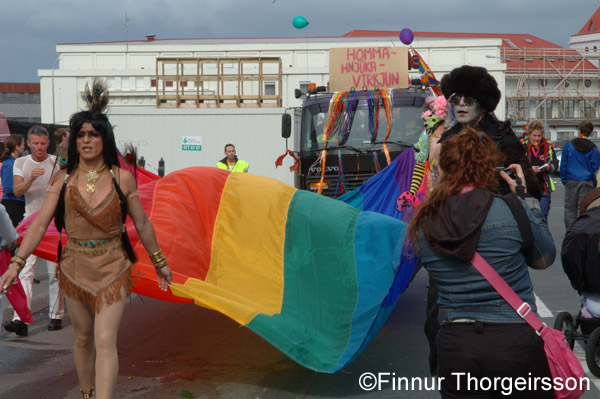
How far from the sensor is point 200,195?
7266 millimetres

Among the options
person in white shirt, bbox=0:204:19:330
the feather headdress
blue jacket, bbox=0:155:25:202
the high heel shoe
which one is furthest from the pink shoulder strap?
blue jacket, bbox=0:155:25:202

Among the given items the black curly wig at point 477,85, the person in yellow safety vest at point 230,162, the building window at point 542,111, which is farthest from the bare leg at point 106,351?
the building window at point 542,111

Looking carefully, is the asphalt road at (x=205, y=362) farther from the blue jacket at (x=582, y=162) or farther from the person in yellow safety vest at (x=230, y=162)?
the person in yellow safety vest at (x=230, y=162)

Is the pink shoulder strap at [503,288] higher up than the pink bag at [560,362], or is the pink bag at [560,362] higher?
the pink shoulder strap at [503,288]

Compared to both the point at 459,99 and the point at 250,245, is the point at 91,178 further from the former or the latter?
the point at 459,99

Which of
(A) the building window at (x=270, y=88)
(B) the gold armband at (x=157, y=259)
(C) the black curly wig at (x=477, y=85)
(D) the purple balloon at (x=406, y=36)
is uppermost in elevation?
(A) the building window at (x=270, y=88)

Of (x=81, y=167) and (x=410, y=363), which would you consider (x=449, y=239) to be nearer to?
(x=81, y=167)

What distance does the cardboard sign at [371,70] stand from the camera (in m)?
14.1

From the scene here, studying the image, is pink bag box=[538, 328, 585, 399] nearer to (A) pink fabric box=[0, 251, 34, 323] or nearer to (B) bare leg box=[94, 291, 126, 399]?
(B) bare leg box=[94, 291, 126, 399]

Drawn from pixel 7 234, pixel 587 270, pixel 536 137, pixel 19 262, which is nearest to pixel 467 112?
pixel 587 270

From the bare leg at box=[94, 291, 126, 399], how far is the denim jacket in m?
2.18

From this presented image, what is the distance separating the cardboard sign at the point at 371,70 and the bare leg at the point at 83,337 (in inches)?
384

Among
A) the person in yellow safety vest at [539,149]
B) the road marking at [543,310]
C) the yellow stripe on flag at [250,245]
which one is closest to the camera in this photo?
the yellow stripe on flag at [250,245]

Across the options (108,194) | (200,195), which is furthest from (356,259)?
(108,194)
